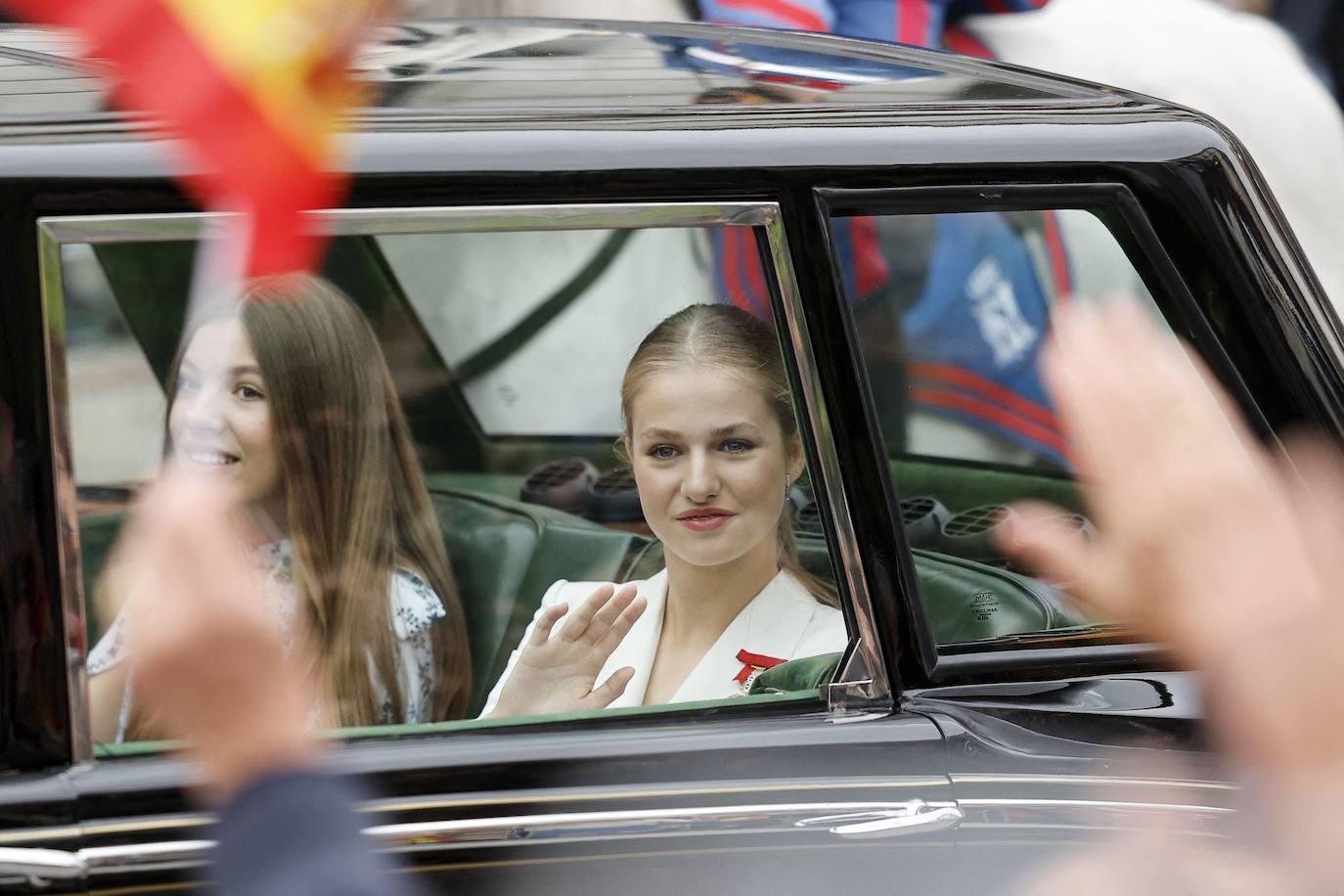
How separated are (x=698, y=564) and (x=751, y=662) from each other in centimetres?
13

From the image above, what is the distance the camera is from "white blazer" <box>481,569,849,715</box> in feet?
4.37

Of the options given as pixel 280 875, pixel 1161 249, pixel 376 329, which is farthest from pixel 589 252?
pixel 280 875

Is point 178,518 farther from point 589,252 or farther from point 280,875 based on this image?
point 589,252

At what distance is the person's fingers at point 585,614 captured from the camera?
1.42 meters

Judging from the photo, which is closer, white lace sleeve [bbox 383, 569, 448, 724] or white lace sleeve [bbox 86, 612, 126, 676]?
white lace sleeve [bbox 86, 612, 126, 676]

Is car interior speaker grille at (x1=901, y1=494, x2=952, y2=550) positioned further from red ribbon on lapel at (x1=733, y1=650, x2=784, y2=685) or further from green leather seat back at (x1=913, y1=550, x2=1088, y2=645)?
red ribbon on lapel at (x1=733, y1=650, x2=784, y2=685)

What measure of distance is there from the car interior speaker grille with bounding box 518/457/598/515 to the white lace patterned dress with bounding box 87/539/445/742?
0.94ft

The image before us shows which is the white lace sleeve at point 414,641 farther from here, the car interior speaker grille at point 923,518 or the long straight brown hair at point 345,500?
the car interior speaker grille at point 923,518

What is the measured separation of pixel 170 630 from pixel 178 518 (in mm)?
54

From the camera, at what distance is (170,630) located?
2.18 feet

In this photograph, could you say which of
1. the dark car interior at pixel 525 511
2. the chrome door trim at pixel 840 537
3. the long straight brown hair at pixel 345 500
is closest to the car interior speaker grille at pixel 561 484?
the dark car interior at pixel 525 511

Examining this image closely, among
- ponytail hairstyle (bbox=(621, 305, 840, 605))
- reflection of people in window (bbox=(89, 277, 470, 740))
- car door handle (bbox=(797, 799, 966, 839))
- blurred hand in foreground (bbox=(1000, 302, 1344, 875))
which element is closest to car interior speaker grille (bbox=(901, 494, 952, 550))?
ponytail hairstyle (bbox=(621, 305, 840, 605))

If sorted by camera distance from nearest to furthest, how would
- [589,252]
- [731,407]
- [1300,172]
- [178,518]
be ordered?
[178,518] < [731,407] < [589,252] < [1300,172]

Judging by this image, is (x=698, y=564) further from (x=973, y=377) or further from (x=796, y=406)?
(x=973, y=377)
